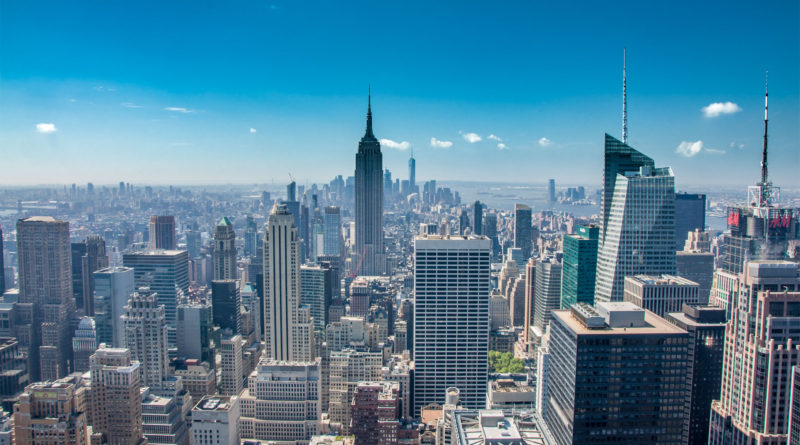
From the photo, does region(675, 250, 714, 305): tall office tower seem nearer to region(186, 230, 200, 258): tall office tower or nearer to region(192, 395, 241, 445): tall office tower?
region(192, 395, 241, 445): tall office tower

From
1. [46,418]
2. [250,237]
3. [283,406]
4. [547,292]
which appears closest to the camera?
[46,418]

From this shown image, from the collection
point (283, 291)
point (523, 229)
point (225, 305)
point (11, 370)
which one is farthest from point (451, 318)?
point (523, 229)

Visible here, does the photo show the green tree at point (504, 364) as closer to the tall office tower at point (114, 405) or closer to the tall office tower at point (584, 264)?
the tall office tower at point (584, 264)

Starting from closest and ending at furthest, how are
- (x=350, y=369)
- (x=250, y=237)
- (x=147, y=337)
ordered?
(x=147, y=337) < (x=350, y=369) < (x=250, y=237)

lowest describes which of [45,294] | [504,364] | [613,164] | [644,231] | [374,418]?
[504,364]

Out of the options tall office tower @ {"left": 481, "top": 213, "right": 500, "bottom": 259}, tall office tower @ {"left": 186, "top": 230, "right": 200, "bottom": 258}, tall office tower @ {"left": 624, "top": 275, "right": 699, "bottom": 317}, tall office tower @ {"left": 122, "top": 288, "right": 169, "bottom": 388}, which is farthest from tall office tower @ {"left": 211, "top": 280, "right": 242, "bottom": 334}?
tall office tower @ {"left": 481, "top": 213, "right": 500, "bottom": 259}

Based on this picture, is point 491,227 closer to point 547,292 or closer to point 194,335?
point 547,292

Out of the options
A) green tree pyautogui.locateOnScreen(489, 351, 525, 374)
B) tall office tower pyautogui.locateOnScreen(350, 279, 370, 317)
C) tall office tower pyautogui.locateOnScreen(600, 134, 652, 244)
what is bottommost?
green tree pyautogui.locateOnScreen(489, 351, 525, 374)
